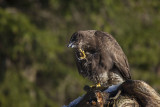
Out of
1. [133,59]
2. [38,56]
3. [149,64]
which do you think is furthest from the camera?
[149,64]

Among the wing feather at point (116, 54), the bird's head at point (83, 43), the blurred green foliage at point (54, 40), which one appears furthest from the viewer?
the blurred green foliage at point (54, 40)

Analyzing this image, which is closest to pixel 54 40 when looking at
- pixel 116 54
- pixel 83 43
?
pixel 116 54

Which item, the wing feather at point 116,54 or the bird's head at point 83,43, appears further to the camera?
the wing feather at point 116,54

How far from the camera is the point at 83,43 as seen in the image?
4336 millimetres

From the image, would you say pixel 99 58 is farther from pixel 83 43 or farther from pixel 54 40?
pixel 54 40

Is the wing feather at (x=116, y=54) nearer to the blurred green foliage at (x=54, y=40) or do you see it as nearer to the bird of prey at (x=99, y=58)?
the bird of prey at (x=99, y=58)

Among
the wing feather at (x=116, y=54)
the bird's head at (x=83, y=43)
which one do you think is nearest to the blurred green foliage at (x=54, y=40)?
the wing feather at (x=116, y=54)

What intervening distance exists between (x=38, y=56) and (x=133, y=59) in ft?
11.7

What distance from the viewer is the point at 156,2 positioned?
12.1 meters

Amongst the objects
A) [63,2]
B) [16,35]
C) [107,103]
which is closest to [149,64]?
[63,2]

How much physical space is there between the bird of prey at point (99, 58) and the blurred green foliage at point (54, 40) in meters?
4.50

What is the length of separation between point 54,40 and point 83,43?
233 inches

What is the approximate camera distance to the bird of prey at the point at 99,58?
4.35m

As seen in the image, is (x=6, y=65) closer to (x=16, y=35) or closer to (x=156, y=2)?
(x=16, y=35)
